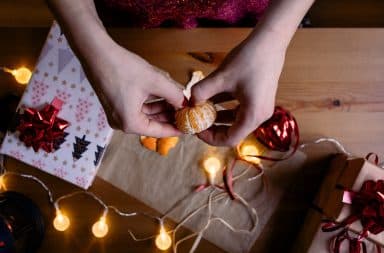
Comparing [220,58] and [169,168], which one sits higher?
[220,58]

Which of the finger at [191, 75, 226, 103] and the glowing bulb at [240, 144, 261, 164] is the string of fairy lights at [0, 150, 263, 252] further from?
the finger at [191, 75, 226, 103]

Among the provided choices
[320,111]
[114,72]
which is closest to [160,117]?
[114,72]

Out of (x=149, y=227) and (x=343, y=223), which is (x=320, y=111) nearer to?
(x=343, y=223)

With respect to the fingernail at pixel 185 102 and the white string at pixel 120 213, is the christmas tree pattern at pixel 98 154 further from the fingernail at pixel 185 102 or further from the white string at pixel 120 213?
the fingernail at pixel 185 102

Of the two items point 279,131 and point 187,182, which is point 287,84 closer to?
point 279,131

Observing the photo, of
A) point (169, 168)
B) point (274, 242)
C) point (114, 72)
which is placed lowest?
point (274, 242)

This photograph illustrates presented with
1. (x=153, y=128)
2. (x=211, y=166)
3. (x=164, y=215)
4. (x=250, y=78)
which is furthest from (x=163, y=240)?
(x=250, y=78)

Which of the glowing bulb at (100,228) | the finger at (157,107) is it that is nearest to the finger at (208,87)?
the finger at (157,107)

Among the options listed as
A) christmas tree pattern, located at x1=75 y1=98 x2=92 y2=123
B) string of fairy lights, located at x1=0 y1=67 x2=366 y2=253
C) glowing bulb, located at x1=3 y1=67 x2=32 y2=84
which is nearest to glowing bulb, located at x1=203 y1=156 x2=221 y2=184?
string of fairy lights, located at x1=0 y1=67 x2=366 y2=253
